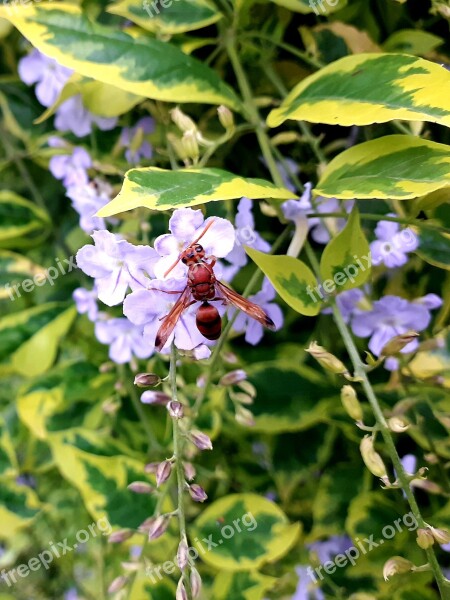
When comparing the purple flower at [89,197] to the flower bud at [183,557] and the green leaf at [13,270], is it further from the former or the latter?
the flower bud at [183,557]

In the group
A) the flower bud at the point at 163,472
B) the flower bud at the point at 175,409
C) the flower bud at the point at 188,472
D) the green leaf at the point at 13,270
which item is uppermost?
the flower bud at the point at 175,409

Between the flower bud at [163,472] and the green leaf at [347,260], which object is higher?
the green leaf at [347,260]

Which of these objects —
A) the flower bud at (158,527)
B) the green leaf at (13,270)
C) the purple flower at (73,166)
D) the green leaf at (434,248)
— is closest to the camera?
the flower bud at (158,527)

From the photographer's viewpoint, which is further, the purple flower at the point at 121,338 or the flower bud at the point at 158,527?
the purple flower at the point at 121,338

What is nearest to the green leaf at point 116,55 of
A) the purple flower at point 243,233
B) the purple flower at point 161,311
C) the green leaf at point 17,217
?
the purple flower at point 243,233

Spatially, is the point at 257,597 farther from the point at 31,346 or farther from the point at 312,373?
the point at 31,346

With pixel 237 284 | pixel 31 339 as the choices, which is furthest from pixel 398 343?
pixel 31 339

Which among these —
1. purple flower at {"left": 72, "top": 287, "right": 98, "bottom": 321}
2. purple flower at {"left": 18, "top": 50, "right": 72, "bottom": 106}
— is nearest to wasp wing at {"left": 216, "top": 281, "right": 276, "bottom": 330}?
purple flower at {"left": 72, "top": 287, "right": 98, "bottom": 321}

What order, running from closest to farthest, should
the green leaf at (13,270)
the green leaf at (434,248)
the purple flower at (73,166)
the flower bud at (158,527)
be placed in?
A: the flower bud at (158,527), the green leaf at (434,248), the purple flower at (73,166), the green leaf at (13,270)
